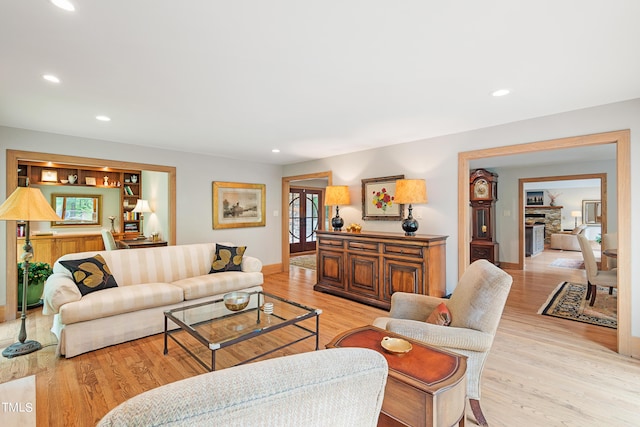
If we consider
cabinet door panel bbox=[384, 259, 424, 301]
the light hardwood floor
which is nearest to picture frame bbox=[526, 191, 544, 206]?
the light hardwood floor

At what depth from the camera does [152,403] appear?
0.49 m

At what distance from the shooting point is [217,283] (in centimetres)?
365

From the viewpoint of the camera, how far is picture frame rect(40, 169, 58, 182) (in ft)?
19.0

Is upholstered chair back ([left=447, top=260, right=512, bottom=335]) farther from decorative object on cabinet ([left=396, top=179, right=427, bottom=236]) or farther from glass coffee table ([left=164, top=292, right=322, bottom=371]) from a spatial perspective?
decorative object on cabinet ([left=396, top=179, right=427, bottom=236])

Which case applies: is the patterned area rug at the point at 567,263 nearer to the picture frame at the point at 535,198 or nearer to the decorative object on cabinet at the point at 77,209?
the picture frame at the point at 535,198

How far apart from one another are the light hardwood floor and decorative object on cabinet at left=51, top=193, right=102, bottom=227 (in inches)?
122

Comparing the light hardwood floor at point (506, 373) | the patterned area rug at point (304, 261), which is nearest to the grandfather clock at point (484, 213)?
the light hardwood floor at point (506, 373)

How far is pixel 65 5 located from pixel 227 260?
314 centimetres

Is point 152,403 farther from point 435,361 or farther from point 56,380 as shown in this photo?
point 56,380

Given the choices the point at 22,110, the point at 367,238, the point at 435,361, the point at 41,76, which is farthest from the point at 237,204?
the point at 435,361

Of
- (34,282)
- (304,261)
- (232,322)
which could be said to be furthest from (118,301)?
(304,261)

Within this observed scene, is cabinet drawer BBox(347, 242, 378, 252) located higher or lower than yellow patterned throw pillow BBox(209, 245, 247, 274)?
higher

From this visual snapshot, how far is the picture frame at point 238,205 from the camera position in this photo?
5.56 meters

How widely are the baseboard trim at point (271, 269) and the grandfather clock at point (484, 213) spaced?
4.42m
